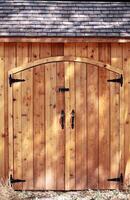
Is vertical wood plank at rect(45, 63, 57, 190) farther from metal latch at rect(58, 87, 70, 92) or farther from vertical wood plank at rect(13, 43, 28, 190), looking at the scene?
vertical wood plank at rect(13, 43, 28, 190)

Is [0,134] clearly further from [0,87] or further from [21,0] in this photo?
[21,0]

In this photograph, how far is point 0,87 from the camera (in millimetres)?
→ 9297

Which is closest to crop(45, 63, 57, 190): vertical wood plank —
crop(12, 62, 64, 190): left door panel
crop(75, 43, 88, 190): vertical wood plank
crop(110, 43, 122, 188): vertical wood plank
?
crop(12, 62, 64, 190): left door panel

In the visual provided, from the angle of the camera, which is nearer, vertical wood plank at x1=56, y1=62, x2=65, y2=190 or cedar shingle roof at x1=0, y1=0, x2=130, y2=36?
cedar shingle roof at x1=0, y1=0, x2=130, y2=36

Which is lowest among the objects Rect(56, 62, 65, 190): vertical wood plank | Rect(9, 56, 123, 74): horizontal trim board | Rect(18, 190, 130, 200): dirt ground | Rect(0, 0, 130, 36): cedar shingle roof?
Rect(18, 190, 130, 200): dirt ground

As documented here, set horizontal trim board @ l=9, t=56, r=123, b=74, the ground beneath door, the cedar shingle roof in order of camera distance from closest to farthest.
A: the ground beneath door, the cedar shingle roof, horizontal trim board @ l=9, t=56, r=123, b=74

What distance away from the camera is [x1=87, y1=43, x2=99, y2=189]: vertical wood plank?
30.5ft

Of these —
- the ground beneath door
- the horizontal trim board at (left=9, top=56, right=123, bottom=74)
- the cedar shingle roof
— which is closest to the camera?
the ground beneath door

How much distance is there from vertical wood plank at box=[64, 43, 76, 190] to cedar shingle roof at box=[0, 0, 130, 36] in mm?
401

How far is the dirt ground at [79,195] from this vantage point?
357 inches

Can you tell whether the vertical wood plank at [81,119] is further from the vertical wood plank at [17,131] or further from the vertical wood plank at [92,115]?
the vertical wood plank at [17,131]

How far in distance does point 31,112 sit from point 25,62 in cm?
87

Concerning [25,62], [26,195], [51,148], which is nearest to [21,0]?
[25,62]

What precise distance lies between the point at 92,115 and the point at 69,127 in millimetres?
450
